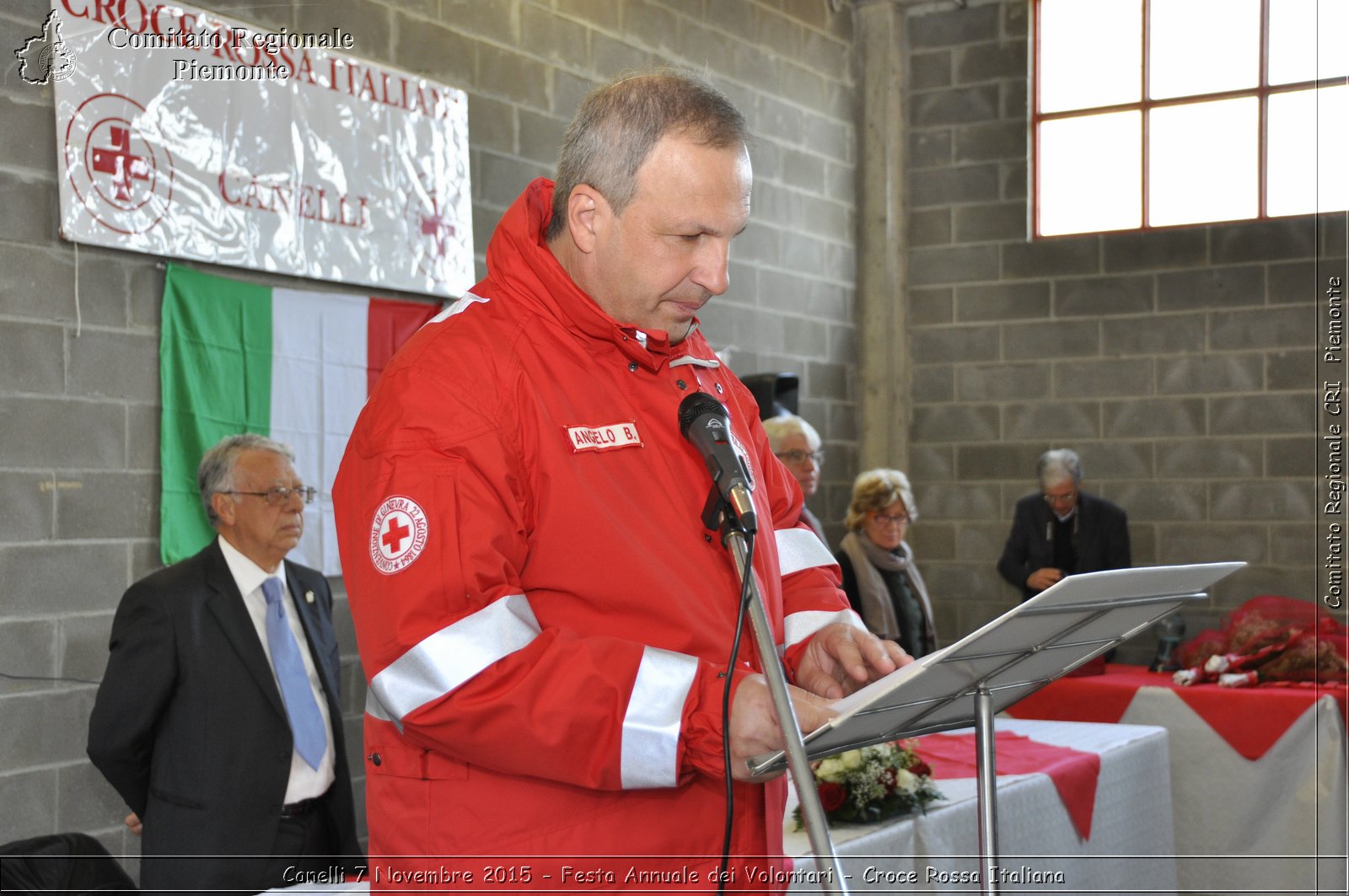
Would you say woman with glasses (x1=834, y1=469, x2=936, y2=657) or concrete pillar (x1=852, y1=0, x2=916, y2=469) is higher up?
concrete pillar (x1=852, y1=0, x2=916, y2=469)

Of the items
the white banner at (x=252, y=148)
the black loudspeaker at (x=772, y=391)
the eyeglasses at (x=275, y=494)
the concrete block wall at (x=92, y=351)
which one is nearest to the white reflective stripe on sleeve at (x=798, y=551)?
the eyeglasses at (x=275, y=494)

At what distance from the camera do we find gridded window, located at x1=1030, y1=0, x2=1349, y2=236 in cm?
689

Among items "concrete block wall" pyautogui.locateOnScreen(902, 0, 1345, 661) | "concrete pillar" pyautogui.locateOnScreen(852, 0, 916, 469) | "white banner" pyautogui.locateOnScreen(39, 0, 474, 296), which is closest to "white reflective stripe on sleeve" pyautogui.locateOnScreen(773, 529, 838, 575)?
"white banner" pyautogui.locateOnScreen(39, 0, 474, 296)

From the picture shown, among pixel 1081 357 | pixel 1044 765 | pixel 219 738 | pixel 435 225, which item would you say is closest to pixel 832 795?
pixel 1044 765

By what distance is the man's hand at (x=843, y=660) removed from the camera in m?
1.51

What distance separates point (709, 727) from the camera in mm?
1337

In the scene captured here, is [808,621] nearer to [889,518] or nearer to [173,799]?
[173,799]

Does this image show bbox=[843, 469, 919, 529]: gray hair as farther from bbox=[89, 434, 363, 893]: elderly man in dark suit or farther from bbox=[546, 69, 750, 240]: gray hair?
bbox=[546, 69, 750, 240]: gray hair

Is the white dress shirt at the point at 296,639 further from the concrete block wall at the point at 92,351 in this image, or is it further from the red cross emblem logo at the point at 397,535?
the red cross emblem logo at the point at 397,535

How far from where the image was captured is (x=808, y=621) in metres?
1.71

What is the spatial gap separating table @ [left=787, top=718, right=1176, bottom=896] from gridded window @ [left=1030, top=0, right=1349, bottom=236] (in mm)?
3891

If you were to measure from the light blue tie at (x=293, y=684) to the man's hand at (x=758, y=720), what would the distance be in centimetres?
201

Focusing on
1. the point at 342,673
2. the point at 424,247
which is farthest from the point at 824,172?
the point at 342,673

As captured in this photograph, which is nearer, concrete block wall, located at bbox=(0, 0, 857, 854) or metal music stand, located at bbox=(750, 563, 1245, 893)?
metal music stand, located at bbox=(750, 563, 1245, 893)
